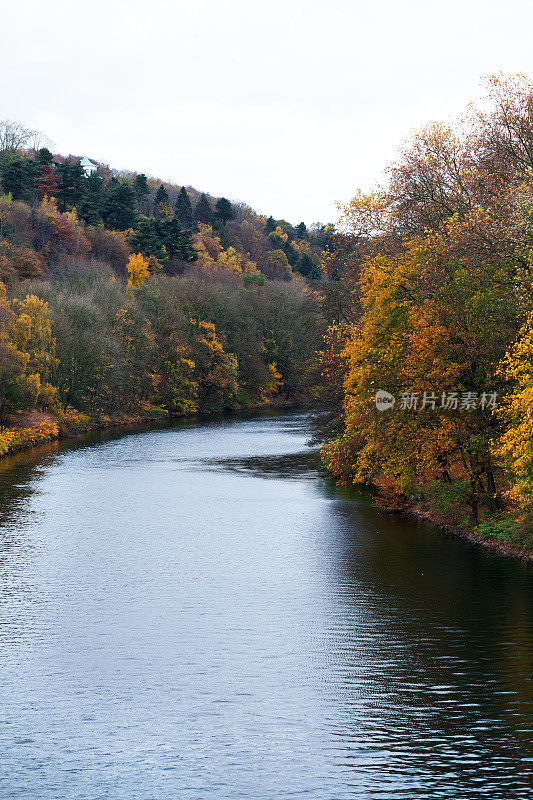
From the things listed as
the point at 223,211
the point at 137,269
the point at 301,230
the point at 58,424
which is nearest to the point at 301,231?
the point at 301,230

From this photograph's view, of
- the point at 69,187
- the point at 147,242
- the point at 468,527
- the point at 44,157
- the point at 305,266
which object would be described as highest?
the point at 44,157

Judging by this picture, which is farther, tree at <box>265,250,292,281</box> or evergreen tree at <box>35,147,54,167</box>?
tree at <box>265,250,292,281</box>

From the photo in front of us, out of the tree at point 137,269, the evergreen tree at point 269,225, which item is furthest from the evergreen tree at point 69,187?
the evergreen tree at point 269,225

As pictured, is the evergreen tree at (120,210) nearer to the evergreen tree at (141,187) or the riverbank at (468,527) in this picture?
the evergreen tree at (141,187)

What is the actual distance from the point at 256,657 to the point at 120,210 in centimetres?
9536

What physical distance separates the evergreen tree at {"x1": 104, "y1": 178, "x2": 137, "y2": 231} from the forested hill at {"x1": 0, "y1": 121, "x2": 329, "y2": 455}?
0.16 metres

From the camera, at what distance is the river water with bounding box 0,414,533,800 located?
1220cm

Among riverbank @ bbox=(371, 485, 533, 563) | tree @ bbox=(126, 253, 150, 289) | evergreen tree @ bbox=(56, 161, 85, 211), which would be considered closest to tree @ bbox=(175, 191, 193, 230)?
evergreen tree @ bbox=(56, 161, 85, 211)

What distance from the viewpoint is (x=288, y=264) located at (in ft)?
438

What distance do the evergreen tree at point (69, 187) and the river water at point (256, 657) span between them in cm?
7694

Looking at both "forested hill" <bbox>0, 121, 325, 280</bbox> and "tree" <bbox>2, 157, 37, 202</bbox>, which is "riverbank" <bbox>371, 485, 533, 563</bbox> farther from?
"tree" <bbox>2, 157, 37, 202</bbox>

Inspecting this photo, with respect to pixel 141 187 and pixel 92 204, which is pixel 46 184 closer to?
pixel 92 204

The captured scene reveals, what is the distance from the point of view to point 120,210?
106 meters

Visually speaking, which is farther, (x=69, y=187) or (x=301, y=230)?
(x=301, y=230)
